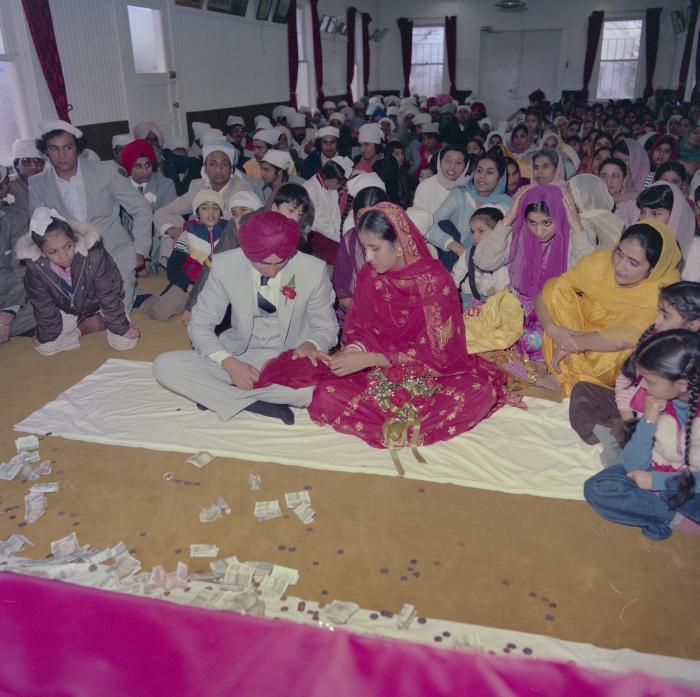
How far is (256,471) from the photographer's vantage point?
260 cm

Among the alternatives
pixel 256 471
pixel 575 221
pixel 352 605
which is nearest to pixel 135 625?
pixel 352 605

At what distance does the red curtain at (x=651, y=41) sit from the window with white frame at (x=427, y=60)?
16.6 feet

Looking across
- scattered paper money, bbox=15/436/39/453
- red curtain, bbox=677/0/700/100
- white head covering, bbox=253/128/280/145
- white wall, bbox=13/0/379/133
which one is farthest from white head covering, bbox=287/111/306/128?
red curtain, bbox=677/0/700/100

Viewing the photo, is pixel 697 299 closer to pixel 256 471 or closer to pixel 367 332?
pixel 367 332

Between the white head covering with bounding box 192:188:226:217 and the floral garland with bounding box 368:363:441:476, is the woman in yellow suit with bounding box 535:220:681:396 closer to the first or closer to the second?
the floral garland with bounding box 368:363:441:476

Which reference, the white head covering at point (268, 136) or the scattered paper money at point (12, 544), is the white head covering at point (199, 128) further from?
the scattered paper money at point (12, 544)

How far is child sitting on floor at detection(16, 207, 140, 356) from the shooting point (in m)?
3.60

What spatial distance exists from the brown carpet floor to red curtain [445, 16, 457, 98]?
16.2 meters

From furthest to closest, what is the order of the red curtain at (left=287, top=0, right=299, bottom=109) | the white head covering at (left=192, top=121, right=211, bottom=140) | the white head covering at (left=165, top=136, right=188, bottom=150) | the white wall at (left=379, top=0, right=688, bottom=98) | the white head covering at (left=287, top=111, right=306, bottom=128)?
1. the white wall at (left=379, top=0, right=688, bottom=98)
2. the red curtain at (left=287, top=0, right=299, bottom=109)
3. the white head covering at (left=287, top=111, right=306, bottom=128)
4. the white head covering at (left=192, top=121, right=211, bottom=140)
5. the white head covering at (left=165, top=136, right=188, bottom=150)

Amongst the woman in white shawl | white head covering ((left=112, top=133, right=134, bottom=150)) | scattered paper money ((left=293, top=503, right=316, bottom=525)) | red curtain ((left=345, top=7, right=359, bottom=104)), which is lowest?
scattered paper money ((left=293, top=503, right=316, bottom=525))

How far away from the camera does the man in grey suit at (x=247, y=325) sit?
290 centimetres

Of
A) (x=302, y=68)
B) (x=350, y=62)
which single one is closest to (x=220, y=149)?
(x=302, y=68)

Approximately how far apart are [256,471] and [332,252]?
316 cm

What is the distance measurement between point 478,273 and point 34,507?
274cm
